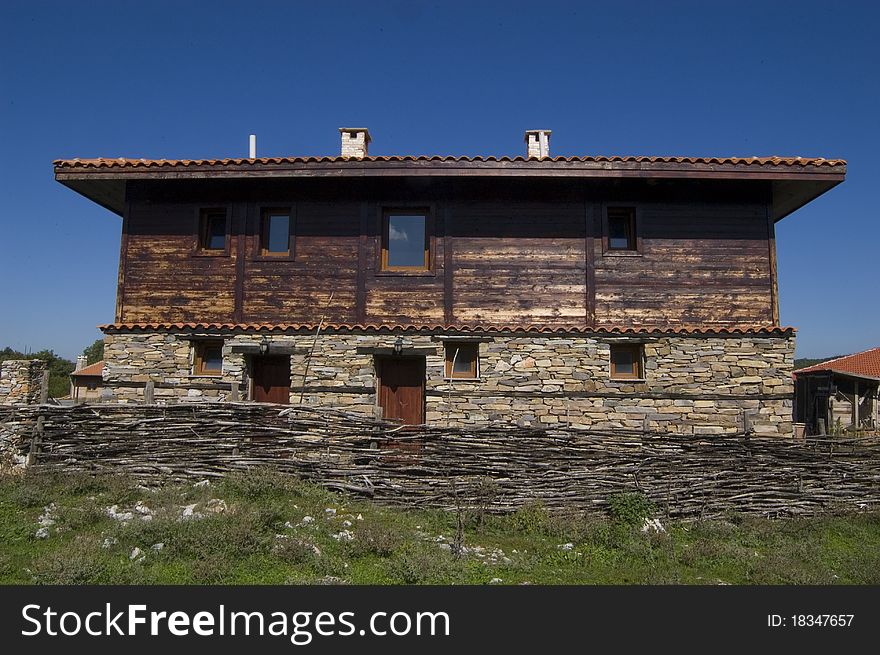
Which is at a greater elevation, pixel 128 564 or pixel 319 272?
pixel 319 272

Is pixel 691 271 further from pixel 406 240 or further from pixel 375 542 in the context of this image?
pixel 375 542

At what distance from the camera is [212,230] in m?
11.5

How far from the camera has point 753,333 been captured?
10289 millimetres

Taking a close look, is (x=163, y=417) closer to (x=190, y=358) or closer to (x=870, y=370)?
(x=190, y=358)

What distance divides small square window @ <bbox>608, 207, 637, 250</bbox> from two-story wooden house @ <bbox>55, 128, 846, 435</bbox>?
0.04 metres

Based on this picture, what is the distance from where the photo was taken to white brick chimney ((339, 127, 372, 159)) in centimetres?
1220

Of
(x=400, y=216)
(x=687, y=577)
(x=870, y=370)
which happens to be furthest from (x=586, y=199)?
(x=870, y=370)

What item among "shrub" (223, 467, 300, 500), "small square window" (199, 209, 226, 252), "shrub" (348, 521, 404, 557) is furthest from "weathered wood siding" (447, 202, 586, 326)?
"shrub" (348, 521, 404, 557)

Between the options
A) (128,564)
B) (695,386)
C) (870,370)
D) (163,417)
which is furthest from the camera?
(870,370)

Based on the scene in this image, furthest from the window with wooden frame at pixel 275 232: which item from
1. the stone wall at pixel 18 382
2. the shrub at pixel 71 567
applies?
the shrub at pixel 71 567

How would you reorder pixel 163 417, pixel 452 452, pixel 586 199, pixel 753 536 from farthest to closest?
pixel 586 199 → pixel 163 417 → pixel 452 452 → pixel 753 536

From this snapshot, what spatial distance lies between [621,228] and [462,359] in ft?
14.0

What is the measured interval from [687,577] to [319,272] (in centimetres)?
812

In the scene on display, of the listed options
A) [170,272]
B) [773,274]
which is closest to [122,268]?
[170,272]
